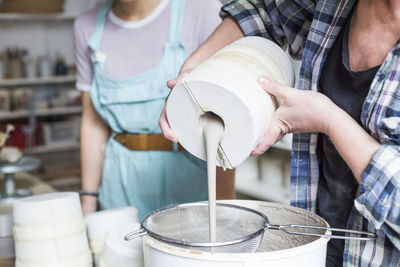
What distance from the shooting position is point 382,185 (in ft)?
2.57

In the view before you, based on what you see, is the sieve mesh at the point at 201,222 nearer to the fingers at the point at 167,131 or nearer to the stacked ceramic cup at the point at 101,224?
the fingers at the point at 167,131

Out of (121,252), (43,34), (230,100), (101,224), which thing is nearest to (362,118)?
(230,100)

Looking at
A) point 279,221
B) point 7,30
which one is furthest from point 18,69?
point 279,221

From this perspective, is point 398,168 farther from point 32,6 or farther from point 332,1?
point 32,6

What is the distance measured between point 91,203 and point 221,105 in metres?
1.09

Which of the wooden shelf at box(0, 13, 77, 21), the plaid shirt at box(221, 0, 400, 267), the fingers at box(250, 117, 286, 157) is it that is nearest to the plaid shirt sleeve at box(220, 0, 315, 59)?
the plaid shirt at box(221, 0, 400, 267)

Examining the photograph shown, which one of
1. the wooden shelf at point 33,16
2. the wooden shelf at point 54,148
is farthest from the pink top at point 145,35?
the wooden shelf at point 54,148

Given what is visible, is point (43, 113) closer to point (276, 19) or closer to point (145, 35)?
point (145, 35)

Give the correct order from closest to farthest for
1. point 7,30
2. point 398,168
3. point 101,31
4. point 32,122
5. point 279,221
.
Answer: point 398,168, point 279,221, point 101,31, point 32,122, point 7,30

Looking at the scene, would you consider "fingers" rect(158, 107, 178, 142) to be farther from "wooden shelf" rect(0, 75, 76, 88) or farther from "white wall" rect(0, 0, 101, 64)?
"white wall" rect(0, 0, 101, 64)

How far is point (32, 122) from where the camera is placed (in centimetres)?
440

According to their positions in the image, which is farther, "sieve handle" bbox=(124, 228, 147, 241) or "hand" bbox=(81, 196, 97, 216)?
"hand" bbox=(81, 196, 97, 216)

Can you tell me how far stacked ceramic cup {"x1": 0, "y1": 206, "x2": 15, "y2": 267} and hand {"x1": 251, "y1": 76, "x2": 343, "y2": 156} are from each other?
2.37 feet

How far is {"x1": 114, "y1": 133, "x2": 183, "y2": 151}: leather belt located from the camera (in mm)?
1612
